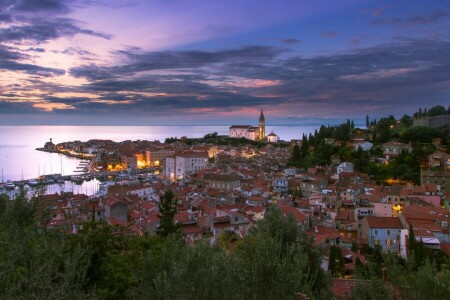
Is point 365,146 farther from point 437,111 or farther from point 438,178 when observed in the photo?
point 437,111

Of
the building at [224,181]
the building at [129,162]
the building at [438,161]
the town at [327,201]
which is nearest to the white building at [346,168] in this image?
the town at [327,201]

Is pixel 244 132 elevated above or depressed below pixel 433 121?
above

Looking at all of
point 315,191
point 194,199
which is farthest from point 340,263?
point 315,191

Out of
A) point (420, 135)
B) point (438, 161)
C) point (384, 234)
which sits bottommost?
point (384, 234)

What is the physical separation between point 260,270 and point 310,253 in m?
5.09

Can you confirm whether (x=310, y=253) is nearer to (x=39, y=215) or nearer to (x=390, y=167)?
(x=39, y=215)

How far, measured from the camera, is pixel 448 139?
35438 millimetres

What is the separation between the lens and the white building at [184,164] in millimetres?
49844

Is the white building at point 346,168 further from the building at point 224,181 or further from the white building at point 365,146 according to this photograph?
the building at point 224,181

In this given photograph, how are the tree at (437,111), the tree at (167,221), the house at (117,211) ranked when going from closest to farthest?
the tree at (167,221)
the house at (117,211)
the tree at (437,111)

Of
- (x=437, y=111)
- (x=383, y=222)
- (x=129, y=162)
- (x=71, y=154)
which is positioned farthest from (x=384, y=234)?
(x=71, y=154)

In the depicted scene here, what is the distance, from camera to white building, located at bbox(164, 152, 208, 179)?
4984 cm

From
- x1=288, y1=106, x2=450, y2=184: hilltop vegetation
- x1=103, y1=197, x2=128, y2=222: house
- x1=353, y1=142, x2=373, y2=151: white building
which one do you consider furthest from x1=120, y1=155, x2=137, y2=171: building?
x1=103, y1=197, x2=128, y2=222: house

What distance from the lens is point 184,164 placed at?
49.9 m
